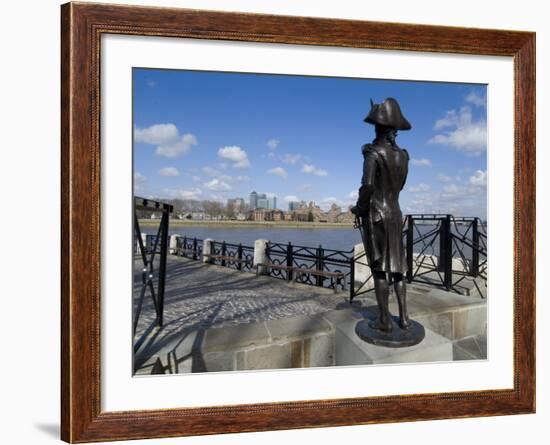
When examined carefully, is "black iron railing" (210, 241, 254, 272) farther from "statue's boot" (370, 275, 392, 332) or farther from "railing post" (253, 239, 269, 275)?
"statue's boot" (370, 275, 392, 332)

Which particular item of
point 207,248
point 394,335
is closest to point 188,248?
point 207,248

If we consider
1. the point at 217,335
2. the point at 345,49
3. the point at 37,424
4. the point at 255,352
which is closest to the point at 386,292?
the point at 255,352

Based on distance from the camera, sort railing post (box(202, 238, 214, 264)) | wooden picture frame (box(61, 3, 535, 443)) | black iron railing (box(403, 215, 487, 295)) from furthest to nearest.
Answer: railing post (box(202, 238, 214, 264)) → black iron railing (box(403, 215, 487, 295)) → wooden picture frame (box(61, 3, 535, 443))

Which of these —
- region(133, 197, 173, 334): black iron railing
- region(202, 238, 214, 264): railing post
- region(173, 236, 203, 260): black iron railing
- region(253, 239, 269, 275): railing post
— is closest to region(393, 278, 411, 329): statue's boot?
region(133, 197, 173, 334): black iron railing

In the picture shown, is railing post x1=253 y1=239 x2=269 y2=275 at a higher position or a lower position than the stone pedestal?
higher

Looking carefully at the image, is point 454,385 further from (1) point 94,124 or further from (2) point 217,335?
(1) point 94,124

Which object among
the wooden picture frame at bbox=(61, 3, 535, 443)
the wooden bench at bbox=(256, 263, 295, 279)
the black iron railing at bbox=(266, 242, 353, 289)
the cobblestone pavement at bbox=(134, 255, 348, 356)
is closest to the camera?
the wooden picture frame at bbox=(61, 3, 535, 443)

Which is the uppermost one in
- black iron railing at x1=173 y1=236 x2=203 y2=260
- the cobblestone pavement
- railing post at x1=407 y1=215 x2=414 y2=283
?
railing post at x1=407 y1=215 x2=414 y2=283
